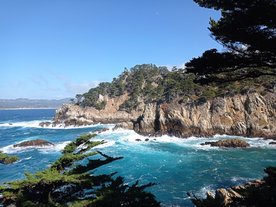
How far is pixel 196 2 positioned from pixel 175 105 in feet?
185

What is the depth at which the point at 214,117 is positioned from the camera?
63438 mm

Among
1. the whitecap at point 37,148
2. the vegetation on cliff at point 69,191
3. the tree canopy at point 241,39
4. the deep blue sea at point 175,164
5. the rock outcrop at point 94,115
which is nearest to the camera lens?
the tree canopy at point 241,39

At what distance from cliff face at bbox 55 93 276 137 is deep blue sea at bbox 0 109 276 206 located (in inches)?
126

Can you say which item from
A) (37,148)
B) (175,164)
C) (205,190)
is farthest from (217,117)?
(37,148)

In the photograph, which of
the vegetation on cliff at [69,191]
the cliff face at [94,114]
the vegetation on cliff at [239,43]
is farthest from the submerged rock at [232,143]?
the cliff face at [94,114]

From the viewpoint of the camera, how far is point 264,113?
58.3 meters

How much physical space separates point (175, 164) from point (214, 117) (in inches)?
926

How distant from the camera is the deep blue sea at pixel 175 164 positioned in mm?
33375

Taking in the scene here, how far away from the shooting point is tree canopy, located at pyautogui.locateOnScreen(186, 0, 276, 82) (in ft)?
33.2

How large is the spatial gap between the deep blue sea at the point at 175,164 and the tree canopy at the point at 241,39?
19.5m

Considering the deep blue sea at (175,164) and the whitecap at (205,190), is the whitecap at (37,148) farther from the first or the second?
the whitecap at (205,190)

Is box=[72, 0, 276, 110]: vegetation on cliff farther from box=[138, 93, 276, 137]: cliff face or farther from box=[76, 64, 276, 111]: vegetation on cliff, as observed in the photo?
box=[76, 64, 276, 111]: vegetation on cliff

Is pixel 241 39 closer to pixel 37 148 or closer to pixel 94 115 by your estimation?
pixel 37 148

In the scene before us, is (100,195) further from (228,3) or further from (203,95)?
(203,95)
